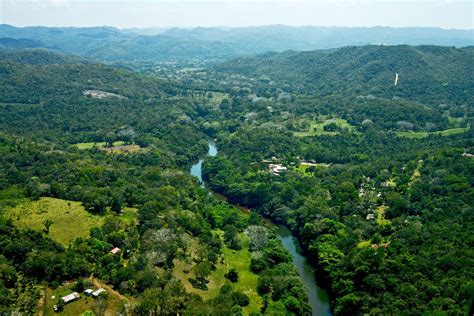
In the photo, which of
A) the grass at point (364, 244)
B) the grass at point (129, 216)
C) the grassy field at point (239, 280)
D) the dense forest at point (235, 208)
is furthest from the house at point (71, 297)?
the grass at point (364, 244)

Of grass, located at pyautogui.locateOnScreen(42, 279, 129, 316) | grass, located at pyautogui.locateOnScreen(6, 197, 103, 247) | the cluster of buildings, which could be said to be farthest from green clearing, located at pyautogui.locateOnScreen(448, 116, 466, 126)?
the cluster of buildings

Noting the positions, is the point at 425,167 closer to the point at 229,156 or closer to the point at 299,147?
the point at 299,147

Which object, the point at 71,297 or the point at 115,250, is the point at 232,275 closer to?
the point at 115,250

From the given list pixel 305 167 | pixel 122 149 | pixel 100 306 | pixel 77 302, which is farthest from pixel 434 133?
pixel 77 302

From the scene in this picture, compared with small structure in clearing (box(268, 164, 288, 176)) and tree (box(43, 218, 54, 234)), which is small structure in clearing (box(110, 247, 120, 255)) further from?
small structure in clearing (box(268, 164, 288, 176))

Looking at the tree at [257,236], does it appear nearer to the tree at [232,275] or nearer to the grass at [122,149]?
the tree at [232,275]

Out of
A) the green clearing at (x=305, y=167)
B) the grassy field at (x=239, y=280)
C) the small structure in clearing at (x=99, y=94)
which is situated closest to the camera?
the grassy field at (x=239, y=280)

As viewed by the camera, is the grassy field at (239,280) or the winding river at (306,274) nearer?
the grassy field at (239,280)
